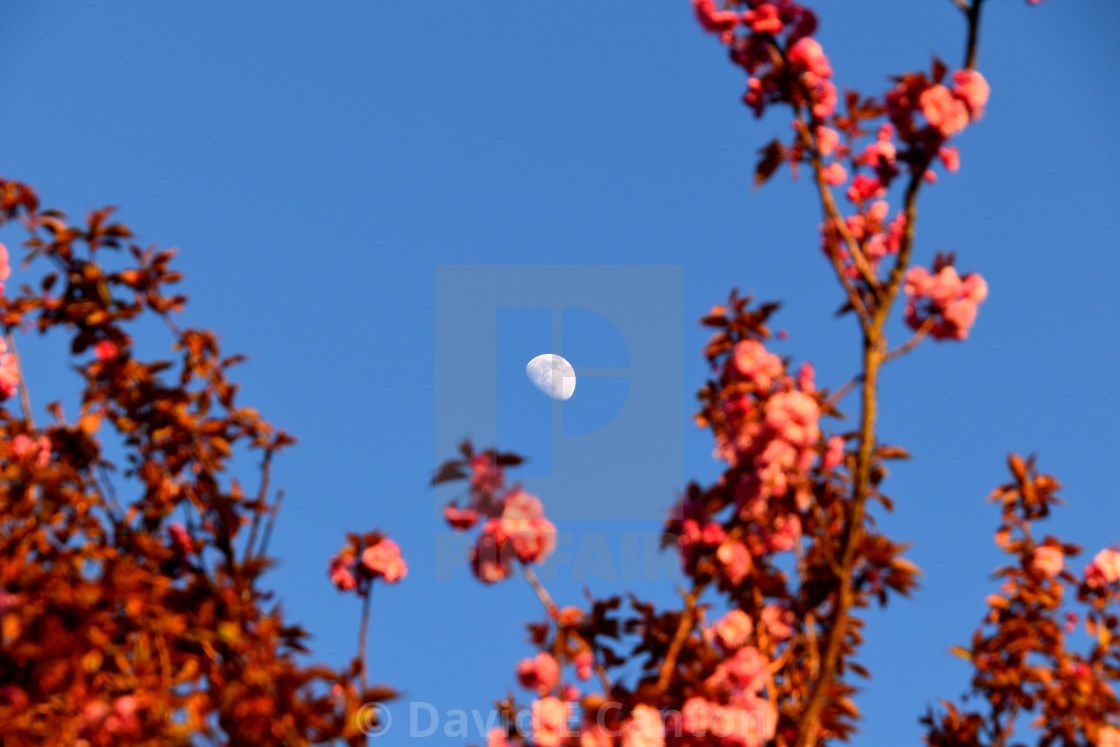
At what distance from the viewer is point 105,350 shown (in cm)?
378

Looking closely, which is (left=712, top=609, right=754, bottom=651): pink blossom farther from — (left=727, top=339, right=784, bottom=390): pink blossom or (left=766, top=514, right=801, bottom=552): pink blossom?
(left=727, top=339, right=784, bottom=390): pink blossom

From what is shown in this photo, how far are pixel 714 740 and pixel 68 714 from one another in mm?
2087

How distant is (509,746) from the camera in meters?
3.45

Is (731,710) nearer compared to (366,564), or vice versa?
(731,710)

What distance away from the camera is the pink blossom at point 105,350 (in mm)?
3783

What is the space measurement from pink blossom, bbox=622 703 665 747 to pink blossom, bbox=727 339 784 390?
4.29ft

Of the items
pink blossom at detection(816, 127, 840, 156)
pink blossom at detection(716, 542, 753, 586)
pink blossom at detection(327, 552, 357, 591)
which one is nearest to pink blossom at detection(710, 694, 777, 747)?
pink blossom at detection(716, 542, 753, 586)

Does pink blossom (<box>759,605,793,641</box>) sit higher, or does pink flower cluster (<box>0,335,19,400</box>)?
pink flower cluster (<box>0,335,19,400</box>)

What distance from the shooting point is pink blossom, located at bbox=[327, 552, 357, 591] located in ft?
13.1

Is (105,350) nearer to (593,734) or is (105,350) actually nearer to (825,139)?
(593,734)

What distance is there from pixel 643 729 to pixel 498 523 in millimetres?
890

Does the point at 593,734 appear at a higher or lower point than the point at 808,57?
lower

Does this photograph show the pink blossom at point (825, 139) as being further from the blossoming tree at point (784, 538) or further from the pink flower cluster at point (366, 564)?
the pink flower cluster at point (366, 564)

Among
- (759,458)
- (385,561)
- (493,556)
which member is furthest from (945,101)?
(385,561)
